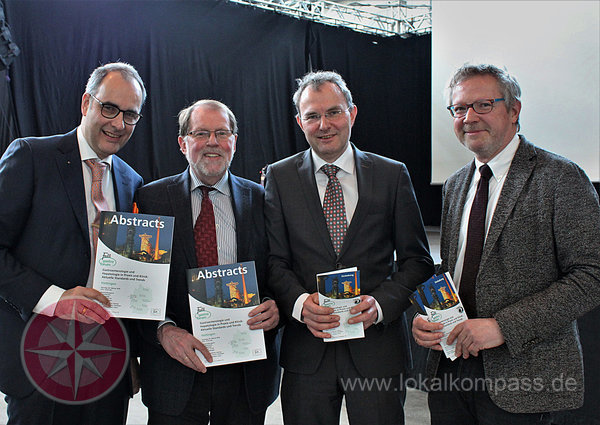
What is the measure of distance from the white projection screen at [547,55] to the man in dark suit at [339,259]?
239 cm

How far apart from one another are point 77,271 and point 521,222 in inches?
65.1

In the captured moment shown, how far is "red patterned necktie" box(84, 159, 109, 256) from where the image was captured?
80.0 inches

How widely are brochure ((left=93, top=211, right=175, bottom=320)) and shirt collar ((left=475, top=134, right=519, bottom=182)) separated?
1281mm

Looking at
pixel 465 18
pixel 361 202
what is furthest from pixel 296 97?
pixel 465 18

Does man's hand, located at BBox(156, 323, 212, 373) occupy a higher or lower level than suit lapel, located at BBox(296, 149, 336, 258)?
lower

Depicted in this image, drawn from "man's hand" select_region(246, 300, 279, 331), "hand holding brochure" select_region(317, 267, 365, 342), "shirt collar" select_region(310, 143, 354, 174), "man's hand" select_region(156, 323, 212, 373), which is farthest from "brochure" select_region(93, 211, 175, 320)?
"shirt collar" select_region(310, 143, 354, 174)

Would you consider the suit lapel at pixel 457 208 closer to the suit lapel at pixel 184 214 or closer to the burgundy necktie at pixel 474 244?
the burgundy necktie at pixel 474 244

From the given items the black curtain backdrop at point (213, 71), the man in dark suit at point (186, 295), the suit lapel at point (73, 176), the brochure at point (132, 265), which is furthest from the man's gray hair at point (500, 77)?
the black curtain backdrop at point (213, 71)

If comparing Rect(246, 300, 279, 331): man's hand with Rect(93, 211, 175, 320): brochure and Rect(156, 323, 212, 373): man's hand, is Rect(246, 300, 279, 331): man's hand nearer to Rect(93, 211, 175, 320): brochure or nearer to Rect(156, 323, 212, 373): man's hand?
Rect(156, 323, 212, 373): man's hand

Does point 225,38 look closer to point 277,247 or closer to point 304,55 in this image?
point 304,55

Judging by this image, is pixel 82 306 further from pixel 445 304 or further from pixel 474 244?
pixel 474 244

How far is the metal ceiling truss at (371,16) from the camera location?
734cm

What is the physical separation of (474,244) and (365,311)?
1.58 feet

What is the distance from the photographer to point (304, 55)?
7.83 meters
